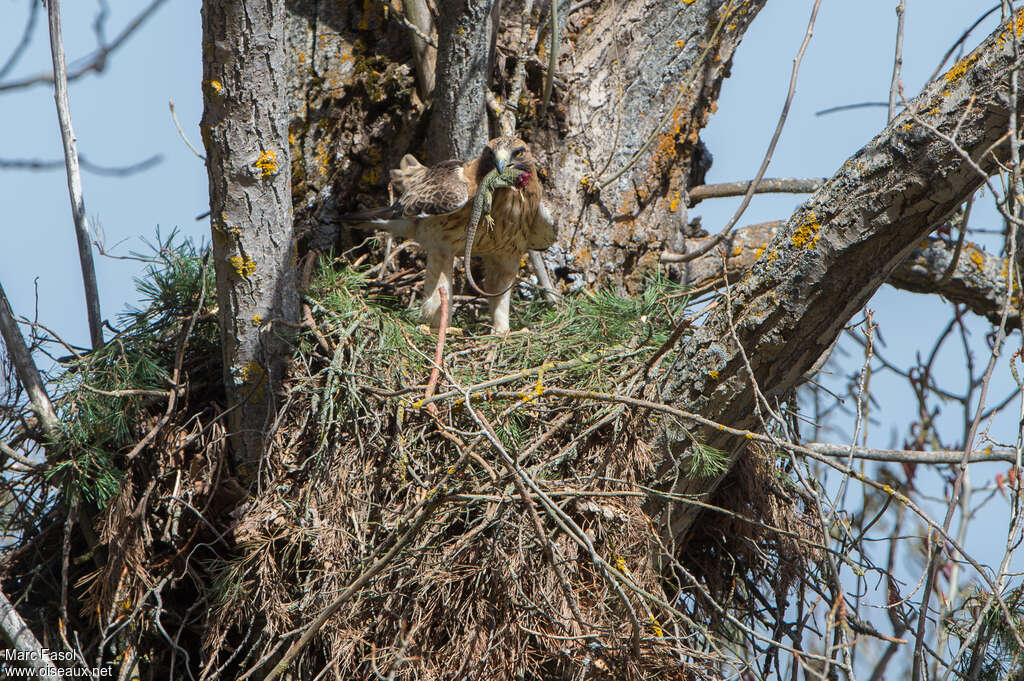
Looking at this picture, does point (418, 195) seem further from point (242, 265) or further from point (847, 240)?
point (847, 240)

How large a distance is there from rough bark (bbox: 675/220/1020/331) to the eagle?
74cm

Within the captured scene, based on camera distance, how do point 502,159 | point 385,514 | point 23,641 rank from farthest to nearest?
point 502,159
point 385,514
point 23,641

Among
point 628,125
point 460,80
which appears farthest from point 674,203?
point 460,80

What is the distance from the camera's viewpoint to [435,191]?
13.1 ft

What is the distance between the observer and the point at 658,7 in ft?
15.1

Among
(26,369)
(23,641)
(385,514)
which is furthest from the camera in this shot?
(26,369)

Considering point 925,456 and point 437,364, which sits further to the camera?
point 925,456

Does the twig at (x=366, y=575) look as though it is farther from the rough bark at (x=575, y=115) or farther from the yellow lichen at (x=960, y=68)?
the rough bark at (x=575, y=115)

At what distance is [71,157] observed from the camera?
3562mm

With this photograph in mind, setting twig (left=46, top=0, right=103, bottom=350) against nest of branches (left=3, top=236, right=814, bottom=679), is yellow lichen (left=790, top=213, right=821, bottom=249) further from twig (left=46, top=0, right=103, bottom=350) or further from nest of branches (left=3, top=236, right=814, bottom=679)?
twig (left=46, top=0, right=103, bottom=350)

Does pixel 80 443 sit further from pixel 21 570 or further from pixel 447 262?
pixel 447 262

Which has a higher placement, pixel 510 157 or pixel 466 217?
pixel 510 157

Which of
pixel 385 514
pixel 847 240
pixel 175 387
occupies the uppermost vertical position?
pixel 847 240

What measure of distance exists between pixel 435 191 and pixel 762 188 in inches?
70.7
